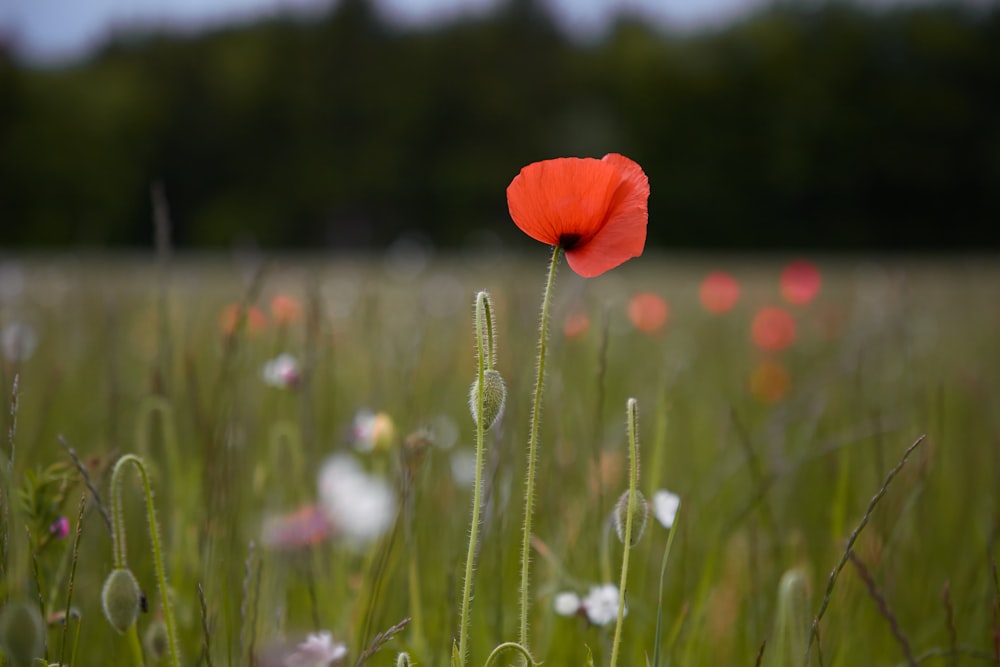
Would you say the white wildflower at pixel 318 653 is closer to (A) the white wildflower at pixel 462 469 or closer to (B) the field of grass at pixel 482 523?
(B) the field of grass at pixel 482 523

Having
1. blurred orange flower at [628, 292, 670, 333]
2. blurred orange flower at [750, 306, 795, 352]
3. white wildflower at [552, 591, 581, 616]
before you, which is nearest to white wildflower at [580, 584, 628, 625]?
white wildflower at [552, 591, 581, 616]

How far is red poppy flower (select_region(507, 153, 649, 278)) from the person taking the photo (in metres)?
0.62

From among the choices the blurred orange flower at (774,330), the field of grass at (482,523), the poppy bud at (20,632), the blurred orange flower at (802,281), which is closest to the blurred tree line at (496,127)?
the blurred orange flower at (802,281)

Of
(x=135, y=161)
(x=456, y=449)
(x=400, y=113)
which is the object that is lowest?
(x=456, y=449)

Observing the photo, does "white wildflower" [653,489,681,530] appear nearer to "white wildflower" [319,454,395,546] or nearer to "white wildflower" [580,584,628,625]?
"white wildflower" [580,584,628,625]

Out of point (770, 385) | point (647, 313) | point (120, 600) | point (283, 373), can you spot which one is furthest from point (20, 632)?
point (770, 385)

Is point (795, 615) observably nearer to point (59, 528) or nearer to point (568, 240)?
point (568, 240)

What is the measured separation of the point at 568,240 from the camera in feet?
2.15

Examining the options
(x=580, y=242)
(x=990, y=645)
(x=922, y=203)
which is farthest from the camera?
(x=922, y=203)

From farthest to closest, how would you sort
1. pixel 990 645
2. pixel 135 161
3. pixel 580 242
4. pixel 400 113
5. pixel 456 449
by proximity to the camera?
pixel 400 113 < pixel 135 161 < pixel 456 449 < pixel 990 645 < pixel 580 242

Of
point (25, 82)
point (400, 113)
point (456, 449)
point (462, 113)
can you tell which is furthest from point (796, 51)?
point (456, 449)

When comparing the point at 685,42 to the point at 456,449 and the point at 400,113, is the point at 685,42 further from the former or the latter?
the point at 456,449

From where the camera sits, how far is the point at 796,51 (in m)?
30.3

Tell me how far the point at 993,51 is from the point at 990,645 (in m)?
31.5
